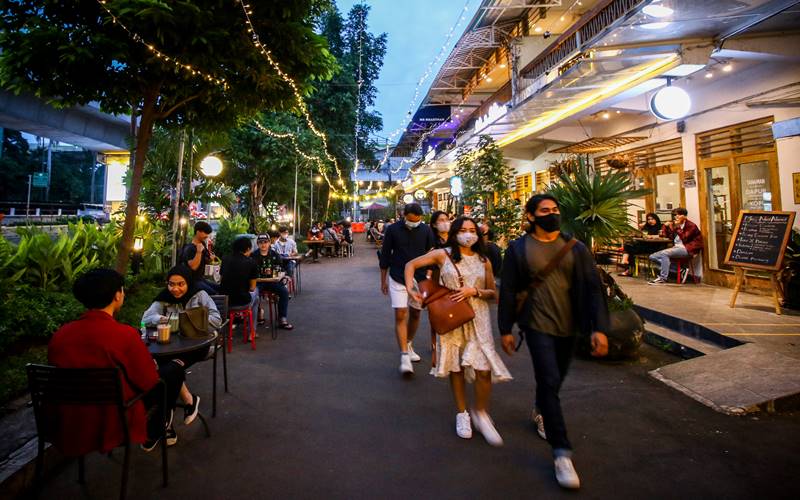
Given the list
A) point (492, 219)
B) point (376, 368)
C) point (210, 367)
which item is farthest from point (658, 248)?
point (210, 367)

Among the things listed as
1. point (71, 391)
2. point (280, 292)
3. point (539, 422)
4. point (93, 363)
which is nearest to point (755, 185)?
point (539, 422)

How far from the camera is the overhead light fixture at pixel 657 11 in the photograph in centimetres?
552

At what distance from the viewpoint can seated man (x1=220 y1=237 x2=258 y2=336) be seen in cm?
584

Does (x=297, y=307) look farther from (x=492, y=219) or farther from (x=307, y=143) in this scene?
(x=307, y=143)

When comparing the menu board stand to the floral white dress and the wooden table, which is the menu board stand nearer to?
the floral white dress

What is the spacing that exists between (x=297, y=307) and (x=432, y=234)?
4.34m

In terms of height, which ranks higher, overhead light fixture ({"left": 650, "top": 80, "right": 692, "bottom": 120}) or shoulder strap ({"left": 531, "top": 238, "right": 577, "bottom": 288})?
overhead light fixture ({"left": 650, "top": 80, "right": 692, "bottom": 120})

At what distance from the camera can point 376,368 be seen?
501cm

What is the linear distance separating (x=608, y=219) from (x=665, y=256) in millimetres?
4597

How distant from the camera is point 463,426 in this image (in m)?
3.33

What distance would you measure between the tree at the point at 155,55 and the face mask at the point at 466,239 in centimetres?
347

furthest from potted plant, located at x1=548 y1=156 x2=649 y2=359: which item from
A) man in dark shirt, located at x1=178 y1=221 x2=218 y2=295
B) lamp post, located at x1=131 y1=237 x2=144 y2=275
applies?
lamp post, located at x1=131 y1=237 x2=144 y2=275

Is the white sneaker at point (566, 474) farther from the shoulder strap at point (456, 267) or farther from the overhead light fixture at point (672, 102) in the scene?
the overhead light fixture at point (672, 102)

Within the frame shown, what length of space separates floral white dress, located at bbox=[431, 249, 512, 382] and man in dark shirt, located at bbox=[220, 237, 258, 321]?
335cm
